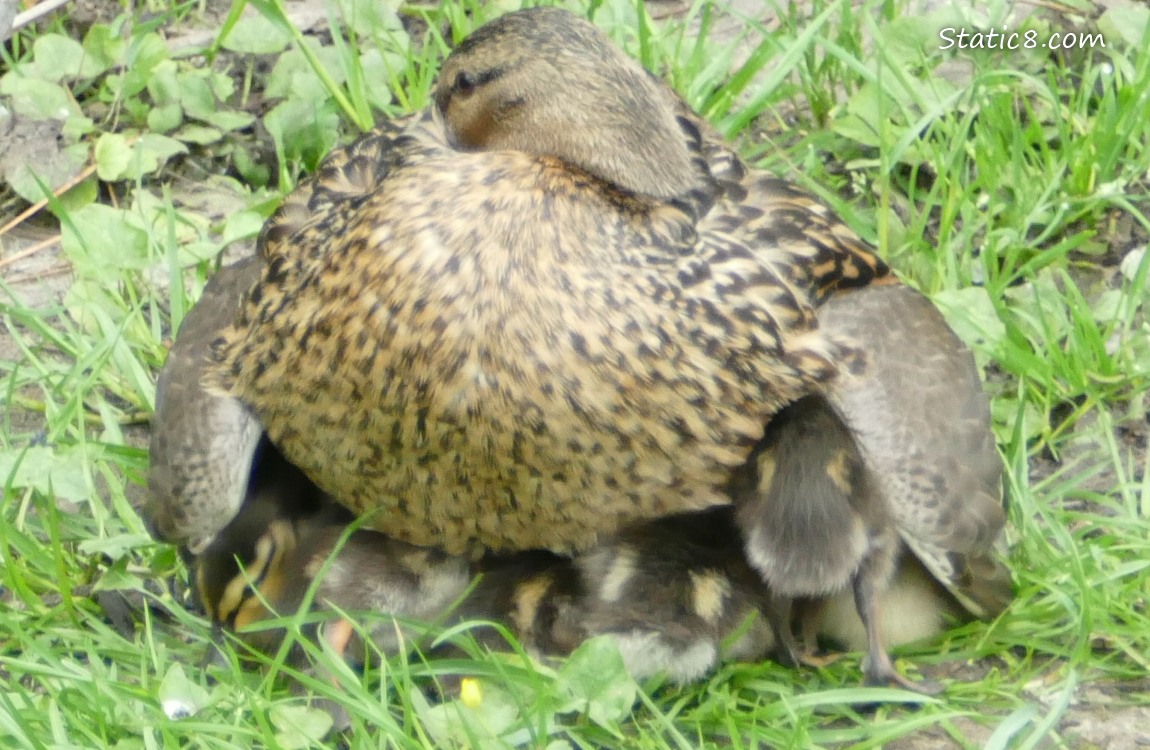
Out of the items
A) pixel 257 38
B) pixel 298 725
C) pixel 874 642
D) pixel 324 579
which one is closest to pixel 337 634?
pixel 324 579

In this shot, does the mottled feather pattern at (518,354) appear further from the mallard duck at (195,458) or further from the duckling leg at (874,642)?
the duckling leg at (874,642)

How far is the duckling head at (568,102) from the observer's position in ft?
9.41

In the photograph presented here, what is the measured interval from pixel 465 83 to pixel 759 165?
1.29m

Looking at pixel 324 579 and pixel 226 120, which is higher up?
pixel 226 120

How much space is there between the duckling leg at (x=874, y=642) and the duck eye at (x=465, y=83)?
1005mm

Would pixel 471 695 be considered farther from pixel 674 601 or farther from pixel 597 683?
pixel 674 601

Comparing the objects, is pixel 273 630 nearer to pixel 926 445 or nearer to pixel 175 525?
pixel 175 525

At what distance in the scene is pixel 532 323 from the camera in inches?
107

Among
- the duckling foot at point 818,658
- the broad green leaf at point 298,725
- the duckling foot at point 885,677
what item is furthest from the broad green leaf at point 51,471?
the duckling foot at point 885,677

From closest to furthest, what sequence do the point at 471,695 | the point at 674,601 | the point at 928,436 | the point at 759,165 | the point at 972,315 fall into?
the point at 471,695, the point at 928,436, the point at 674,601, the point at 972,315, the point at 759,165

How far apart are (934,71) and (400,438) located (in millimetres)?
2019

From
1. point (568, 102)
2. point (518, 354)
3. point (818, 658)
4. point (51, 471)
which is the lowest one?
point (818, 658)

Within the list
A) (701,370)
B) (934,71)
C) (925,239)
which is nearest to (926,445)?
(701,370)

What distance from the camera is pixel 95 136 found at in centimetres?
427
